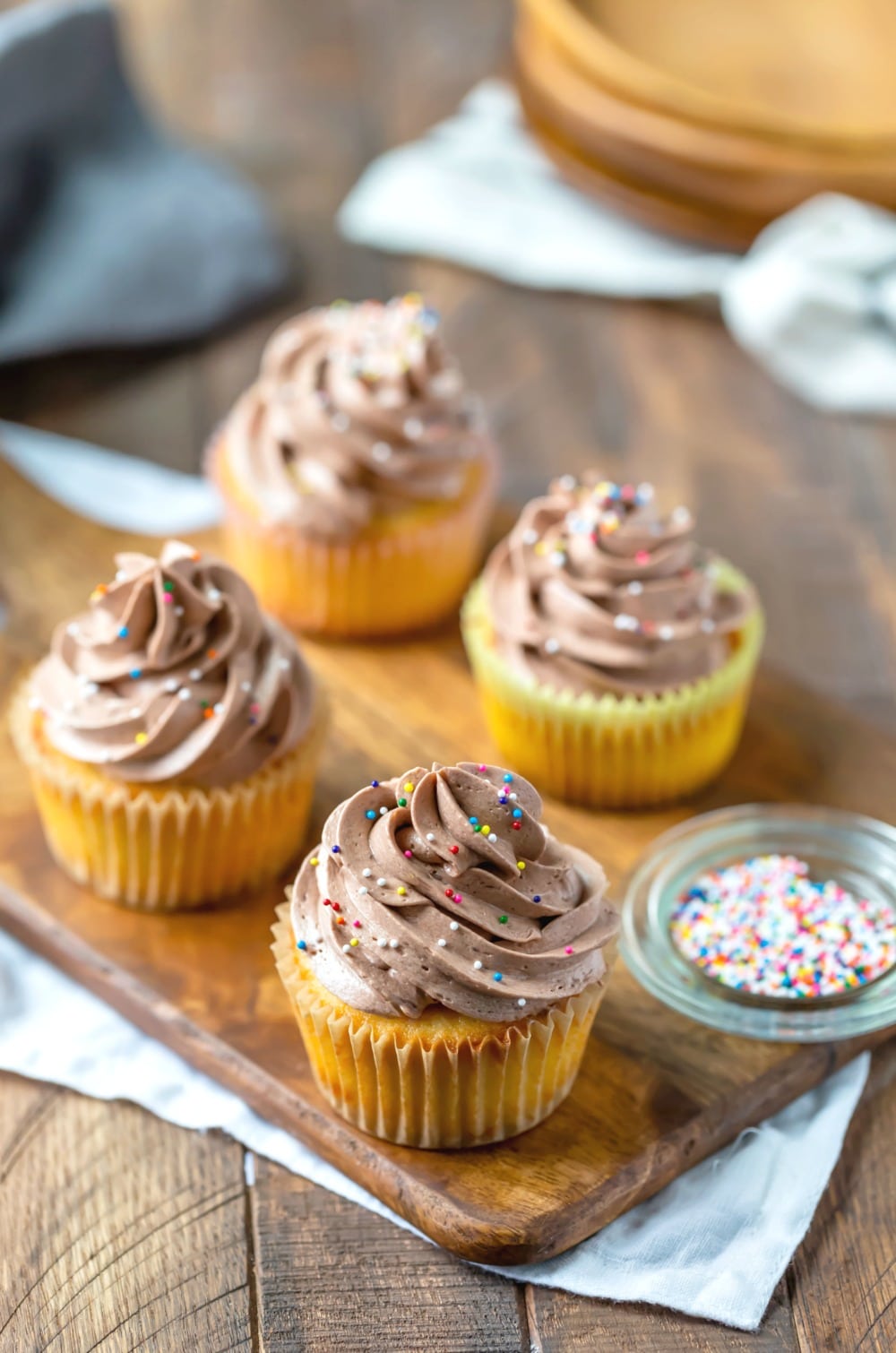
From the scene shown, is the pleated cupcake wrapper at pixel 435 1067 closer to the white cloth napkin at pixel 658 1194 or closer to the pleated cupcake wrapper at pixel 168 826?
the white cloth napkin at pixel 658 1194

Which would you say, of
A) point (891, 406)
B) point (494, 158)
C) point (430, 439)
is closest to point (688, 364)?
point (891, 406)

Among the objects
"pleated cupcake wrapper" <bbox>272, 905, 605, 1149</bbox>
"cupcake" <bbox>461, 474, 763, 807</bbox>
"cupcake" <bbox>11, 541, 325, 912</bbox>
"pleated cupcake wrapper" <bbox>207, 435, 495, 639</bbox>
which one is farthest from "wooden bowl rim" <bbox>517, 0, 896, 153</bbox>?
"pleated cupcake wrapper" <bbox>272, 905, 605, 1149</bbox>

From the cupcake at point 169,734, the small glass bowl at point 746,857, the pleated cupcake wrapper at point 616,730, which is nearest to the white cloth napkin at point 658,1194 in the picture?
the small glass bowl at point 746,857

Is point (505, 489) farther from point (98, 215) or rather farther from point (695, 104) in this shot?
point (98, 215)

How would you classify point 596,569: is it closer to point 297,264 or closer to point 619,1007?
point 619,1007

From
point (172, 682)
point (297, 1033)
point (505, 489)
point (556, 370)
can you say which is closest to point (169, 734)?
point (172, 682)

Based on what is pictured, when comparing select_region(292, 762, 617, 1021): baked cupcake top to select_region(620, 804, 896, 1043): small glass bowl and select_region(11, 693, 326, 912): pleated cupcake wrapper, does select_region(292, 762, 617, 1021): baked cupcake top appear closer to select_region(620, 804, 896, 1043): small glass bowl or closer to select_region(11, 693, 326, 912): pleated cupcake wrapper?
select_region(620, 804, 896, 1043): small glass bowl
